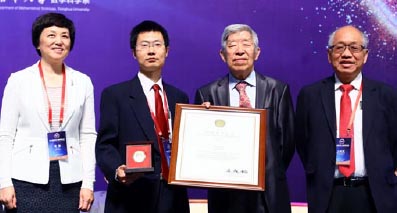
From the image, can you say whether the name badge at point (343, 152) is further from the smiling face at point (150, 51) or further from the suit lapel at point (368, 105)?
the smiling face at point (150, 51)

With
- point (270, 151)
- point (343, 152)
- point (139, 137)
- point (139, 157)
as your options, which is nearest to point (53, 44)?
point (139, 137)

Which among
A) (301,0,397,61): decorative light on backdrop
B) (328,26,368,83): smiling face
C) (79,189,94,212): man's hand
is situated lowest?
(79,189,94,212): man's hand

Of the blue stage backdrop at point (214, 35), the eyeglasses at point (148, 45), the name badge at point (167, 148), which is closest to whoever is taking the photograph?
the name badge at point (167, 148)

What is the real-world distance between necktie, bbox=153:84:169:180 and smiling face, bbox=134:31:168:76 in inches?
3.8

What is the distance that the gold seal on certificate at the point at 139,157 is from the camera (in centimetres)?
263

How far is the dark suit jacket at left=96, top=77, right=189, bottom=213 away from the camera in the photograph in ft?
9.32

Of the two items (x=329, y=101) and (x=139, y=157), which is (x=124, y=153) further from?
(x=329, y=101)

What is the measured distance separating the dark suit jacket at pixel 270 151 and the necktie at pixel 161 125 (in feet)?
0.87

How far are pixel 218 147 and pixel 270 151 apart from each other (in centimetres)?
29

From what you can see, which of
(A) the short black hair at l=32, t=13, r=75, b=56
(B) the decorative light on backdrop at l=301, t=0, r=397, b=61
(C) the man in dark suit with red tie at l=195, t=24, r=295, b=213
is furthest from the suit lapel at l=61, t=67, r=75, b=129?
(B) the decorative light on backdrop at l=301, t=0, r=397, b=61

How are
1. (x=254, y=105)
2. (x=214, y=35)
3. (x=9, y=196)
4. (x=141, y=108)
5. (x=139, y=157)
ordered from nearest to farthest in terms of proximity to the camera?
(x=139, y=157), (x=9, y=196), (x=141, y=108), (x=254, y=105), (x=214, y=35)

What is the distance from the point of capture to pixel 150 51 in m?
2.99

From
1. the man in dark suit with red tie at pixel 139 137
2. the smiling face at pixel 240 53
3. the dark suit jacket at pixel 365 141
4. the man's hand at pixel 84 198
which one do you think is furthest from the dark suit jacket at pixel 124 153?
the dark suit jacket at pixel 365 141

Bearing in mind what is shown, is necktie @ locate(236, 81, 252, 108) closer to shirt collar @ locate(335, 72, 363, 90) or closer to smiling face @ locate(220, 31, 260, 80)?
smiling face @ locate(220, 31, 260, 80)
